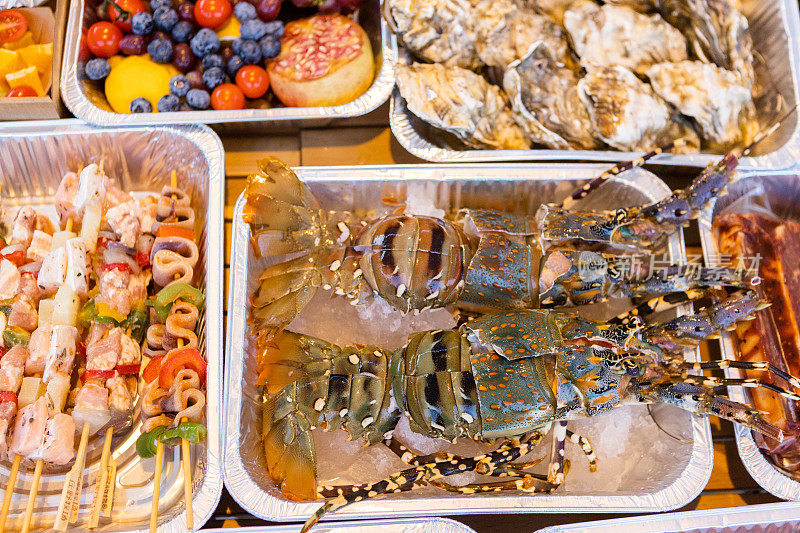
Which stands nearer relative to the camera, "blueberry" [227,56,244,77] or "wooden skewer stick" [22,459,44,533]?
"wooden skewer stick" [22,459,44,533]

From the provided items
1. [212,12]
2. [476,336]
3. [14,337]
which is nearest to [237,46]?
[212,12]

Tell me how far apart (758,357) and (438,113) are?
176 centimetres

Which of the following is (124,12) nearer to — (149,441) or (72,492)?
(149,441)

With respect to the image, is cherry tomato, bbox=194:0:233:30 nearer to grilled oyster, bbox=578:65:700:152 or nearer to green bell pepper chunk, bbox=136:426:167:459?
grilled oyster, bbox=578:65:700:152

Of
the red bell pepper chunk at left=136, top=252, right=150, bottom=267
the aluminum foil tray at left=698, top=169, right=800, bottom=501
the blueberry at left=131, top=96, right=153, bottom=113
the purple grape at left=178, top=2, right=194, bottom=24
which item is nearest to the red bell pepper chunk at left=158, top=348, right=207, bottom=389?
the red bell pepper chunk at left=136, top=252, right=150, bottom=267

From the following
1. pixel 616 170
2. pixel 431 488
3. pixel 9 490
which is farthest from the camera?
pixel 616 170

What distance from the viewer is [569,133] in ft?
8.79

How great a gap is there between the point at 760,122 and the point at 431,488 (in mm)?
2413

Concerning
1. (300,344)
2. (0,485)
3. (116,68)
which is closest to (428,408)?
(300,344)

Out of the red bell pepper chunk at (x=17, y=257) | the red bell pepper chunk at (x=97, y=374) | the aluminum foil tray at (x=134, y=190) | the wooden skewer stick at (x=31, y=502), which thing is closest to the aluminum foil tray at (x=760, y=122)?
the aluminum foil tray at (x=134, y=190)

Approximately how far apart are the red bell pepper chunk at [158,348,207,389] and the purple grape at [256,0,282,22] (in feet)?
5.60

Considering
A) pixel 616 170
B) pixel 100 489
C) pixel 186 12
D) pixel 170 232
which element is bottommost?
pixel 100 489

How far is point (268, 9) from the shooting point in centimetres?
279

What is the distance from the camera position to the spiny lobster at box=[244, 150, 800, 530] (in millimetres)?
2168
